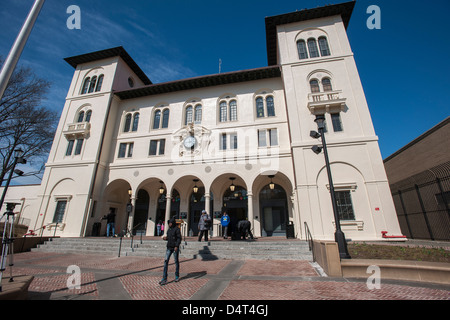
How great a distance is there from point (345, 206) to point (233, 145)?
30.4ft

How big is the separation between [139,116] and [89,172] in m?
6.91

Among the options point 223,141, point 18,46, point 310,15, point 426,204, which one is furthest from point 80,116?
point 426,204

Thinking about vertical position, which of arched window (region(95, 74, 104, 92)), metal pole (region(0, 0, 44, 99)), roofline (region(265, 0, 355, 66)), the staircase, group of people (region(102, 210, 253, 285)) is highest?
roofline (region(265, 0, 355, 66))

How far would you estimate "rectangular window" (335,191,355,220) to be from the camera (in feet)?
42.6

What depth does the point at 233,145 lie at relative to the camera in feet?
57.2

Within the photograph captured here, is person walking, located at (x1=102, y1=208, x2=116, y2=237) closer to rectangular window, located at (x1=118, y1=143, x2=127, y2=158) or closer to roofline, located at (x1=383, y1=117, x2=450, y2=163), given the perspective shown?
rectangular window, located at (x1=118, y1=143, x2=127, y2=158)

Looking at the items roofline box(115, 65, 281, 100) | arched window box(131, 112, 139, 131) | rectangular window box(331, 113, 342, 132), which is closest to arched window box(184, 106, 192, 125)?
roofline box(115, 65, 281, 100)

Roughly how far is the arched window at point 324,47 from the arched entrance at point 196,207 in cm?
1571

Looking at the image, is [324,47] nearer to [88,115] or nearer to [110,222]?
[88,115]

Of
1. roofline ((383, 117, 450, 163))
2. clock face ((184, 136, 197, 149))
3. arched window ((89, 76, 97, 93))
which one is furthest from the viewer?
arched window ((89, 76, 97, 93))

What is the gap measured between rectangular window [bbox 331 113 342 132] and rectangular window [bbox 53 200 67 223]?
22.9m

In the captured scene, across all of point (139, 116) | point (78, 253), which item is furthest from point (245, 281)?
point (139, 116)

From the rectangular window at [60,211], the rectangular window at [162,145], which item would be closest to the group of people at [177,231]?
the rectangular window at [60,211]

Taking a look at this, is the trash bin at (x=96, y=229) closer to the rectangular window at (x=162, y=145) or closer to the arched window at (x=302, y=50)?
the rectangular window at (x=162, y=145)
